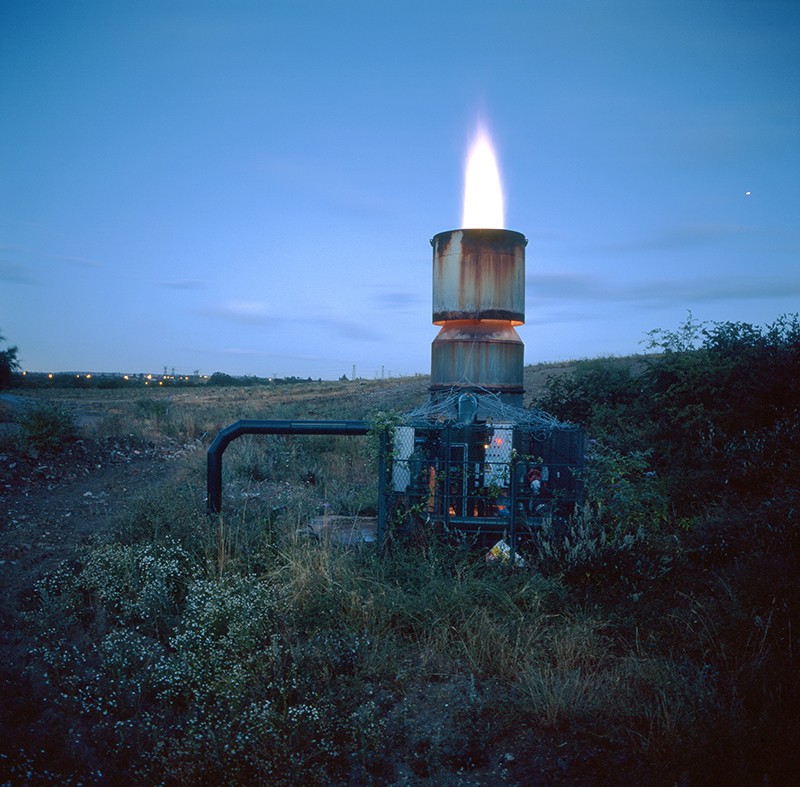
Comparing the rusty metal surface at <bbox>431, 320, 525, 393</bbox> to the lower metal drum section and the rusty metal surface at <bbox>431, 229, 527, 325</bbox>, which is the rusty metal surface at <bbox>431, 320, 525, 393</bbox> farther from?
the rusty metal surface at <bbox>431, 229, 527, 325</bbox>

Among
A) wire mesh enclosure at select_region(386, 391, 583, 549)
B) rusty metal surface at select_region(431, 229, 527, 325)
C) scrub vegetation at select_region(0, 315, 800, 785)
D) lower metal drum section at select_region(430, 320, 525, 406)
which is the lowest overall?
scrub vegetation at select_region(0, 315, 800, 785)

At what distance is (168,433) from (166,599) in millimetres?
11559

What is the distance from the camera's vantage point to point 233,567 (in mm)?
5297

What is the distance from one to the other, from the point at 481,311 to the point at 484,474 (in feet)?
8.12

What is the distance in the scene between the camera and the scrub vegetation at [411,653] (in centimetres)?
311

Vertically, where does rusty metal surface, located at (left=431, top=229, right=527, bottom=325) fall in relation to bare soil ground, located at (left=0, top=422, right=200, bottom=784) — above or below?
Answer: above

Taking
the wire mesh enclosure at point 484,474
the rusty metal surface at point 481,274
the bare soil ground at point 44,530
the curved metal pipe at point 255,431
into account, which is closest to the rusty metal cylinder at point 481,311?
the rusty metal surface at point 481,274

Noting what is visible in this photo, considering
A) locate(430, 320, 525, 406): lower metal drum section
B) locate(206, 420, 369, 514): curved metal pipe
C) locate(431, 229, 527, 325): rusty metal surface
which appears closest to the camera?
locate(206, 420, 369, 514): curved metal pipe

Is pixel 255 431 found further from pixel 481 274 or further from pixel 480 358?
pixel 481 274

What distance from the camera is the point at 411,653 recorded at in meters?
4.25

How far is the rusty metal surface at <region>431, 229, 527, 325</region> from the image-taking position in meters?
7.79

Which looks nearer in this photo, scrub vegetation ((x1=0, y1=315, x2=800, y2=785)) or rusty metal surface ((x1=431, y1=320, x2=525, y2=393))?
scrub vegetation ((x1=0, y1=315, x2=800, y2=785))

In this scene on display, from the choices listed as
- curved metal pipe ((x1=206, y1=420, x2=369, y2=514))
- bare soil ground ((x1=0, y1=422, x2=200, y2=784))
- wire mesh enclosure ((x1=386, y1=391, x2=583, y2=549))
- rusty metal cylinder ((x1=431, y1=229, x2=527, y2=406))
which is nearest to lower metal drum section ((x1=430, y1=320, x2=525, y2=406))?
rusty metal cylinder ((x1=431, y1=229, x2=527, y2=406))

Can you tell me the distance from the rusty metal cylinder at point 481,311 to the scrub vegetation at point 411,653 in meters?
1.85
